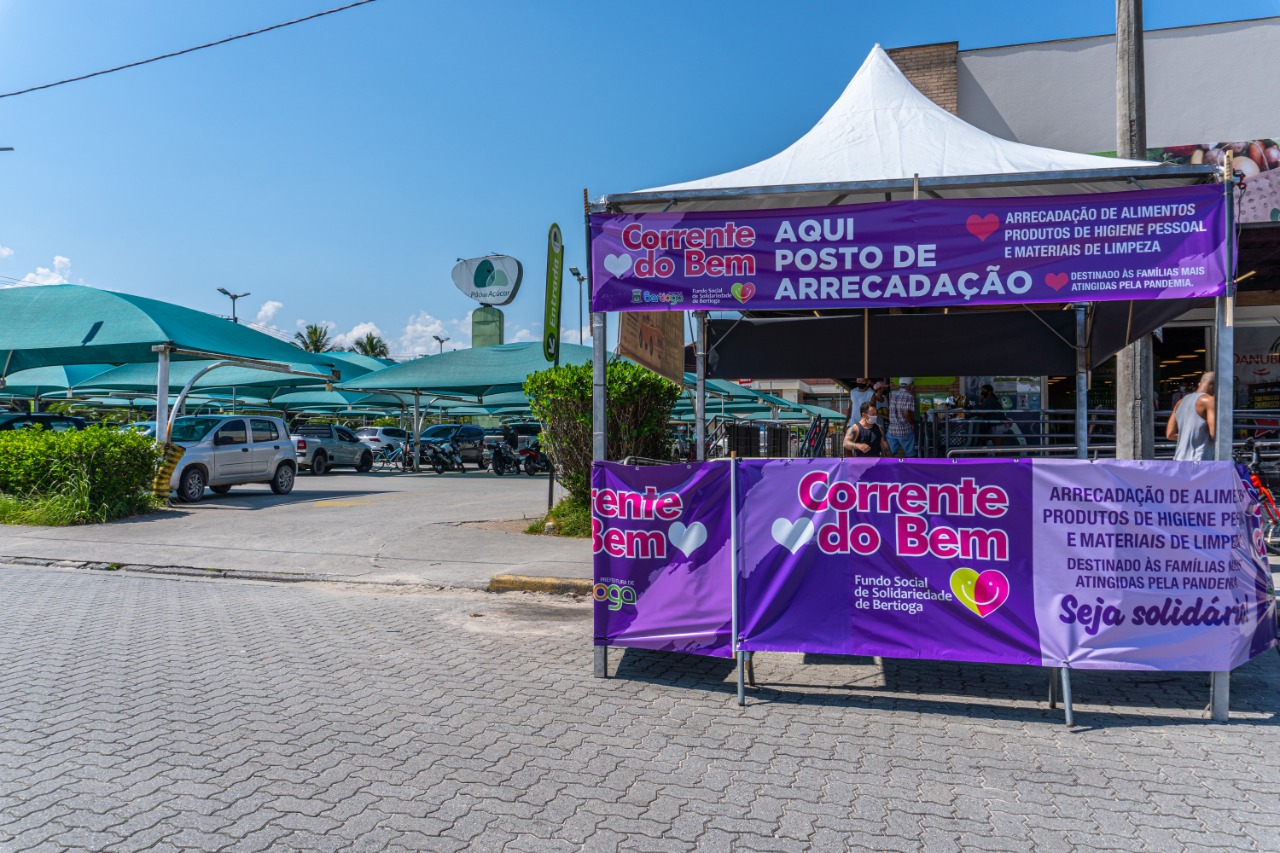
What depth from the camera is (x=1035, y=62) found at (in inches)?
607

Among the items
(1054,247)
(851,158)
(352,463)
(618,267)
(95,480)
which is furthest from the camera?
(352,463)

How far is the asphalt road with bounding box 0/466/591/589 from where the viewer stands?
10531 millimetres

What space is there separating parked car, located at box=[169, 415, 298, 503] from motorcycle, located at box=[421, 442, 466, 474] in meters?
9.71

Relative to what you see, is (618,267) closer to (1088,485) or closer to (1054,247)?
(1054,247)

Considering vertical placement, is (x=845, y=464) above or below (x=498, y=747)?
above

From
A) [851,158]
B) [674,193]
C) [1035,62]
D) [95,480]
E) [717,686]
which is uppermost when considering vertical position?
[1035,62]

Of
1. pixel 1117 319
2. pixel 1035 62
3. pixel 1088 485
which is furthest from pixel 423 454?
pixel 1088 485

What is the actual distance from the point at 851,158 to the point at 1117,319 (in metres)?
3.28

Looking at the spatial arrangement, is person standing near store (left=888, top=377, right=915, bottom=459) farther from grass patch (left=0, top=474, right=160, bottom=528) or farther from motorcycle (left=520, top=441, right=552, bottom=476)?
motorcycle (left=520, top=441, right=552, bottom=476)

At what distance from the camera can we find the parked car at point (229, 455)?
57.5ft

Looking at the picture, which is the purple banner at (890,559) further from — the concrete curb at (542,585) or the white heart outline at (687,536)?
the concrete curb at (542,585)

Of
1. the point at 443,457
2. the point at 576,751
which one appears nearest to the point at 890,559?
the point at 576,751

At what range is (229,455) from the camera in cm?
1856

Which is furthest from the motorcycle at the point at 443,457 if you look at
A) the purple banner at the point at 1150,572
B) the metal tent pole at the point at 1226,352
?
the metal tent pole at the point at 1226,352
